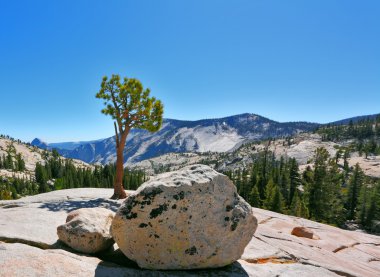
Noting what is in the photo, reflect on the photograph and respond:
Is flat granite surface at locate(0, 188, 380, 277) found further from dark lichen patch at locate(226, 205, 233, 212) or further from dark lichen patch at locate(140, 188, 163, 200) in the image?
dark lichen patch at locate(140, 188, 163, 200)

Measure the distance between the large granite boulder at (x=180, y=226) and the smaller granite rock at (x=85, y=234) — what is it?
116cm

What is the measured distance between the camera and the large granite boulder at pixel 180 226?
942 centimetres

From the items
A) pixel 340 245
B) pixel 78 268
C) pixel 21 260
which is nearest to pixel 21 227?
pixel 21 260

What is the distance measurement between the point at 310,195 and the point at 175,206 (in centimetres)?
6998

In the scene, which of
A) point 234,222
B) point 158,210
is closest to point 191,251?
point 158,210

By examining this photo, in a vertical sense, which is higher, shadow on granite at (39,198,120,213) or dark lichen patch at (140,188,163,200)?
dark lichen patch at (140,188,163,200)

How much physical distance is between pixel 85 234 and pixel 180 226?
3.66m

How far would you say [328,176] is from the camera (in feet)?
237

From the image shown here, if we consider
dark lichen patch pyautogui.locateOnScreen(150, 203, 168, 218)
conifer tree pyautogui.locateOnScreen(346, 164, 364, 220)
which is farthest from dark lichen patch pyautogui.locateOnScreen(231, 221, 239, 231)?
conifer tree pyautogui.locateOnScreen(346, 164, 364, 220)

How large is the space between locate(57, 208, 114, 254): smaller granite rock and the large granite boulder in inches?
45.7

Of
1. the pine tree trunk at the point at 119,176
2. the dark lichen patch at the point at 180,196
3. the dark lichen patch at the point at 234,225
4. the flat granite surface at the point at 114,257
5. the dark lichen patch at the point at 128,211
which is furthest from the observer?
the pine tree trunk at the point at 119,176

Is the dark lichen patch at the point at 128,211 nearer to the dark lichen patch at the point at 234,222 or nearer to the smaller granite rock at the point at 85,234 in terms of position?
the smaller granite rock at the point at 85,234

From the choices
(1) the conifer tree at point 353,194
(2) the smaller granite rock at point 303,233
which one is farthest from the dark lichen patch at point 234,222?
(1) the conifer tree at point 353,194

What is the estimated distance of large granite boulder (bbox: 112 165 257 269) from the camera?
9.42 m
